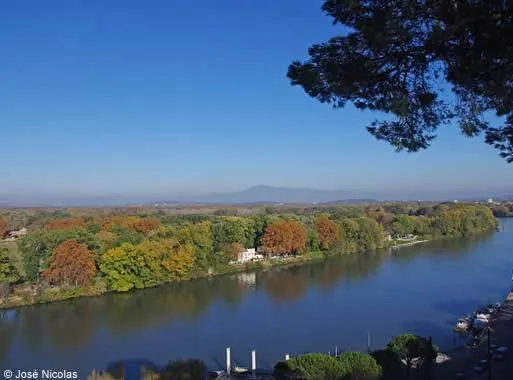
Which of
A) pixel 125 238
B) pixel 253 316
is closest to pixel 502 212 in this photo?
pixel 125 238

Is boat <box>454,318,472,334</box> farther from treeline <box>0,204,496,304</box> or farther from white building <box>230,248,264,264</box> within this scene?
white building <box>230,248,264,264</box>

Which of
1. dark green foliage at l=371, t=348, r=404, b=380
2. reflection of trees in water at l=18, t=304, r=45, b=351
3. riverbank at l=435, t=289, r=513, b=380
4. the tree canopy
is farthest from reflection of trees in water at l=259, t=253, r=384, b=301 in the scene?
the tree canopy

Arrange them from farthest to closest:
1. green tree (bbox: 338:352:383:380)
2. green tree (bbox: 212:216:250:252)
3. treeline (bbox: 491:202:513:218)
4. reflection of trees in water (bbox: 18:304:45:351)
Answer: treeline (bbox: 491:202:513:218) < green tree (bbox: 212:216:250:252) < reflection of trees in water (bbox: 18:304:45:351) < green tree (bbox: 338:352:383:380)

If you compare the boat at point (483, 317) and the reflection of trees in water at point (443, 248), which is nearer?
the boat at point (483, 317)

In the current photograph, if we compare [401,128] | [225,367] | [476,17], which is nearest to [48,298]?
[225,367]

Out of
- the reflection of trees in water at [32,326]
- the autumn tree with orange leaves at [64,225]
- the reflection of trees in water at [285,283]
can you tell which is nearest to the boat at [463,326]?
the reflection of trees in water at [285,283]

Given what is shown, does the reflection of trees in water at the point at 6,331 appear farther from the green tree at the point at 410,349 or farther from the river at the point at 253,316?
the green tree at the point at 410,349

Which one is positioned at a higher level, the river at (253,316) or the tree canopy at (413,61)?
the tree canopy at (413,61)
